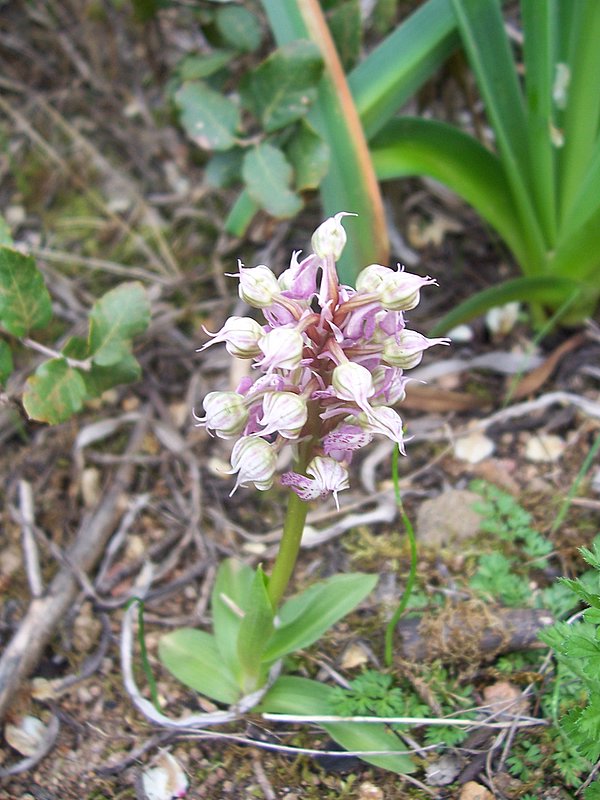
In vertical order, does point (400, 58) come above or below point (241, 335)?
above

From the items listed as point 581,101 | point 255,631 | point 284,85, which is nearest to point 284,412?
point 255,631

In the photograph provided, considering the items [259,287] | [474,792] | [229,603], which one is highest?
[259,287]

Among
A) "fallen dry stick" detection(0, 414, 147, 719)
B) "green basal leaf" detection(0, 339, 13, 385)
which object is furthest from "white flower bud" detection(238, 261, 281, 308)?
"fallen dry stick" detection(0, 414, 147, 719)

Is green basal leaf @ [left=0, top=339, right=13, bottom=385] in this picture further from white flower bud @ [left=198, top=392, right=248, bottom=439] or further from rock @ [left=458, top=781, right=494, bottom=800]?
rock @ [left=458, top=781, right=494, bottom=800]

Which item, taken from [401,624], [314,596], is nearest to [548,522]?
[401,624]

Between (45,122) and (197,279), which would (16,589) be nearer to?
(197,279)

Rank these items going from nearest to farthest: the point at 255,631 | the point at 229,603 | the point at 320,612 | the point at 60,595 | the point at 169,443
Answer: the point at 255,631
the point at 320,612
the point at 229,603
the point at 60,595
the point at 169,443

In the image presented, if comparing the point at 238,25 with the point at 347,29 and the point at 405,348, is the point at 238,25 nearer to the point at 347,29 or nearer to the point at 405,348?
the point at 347,29

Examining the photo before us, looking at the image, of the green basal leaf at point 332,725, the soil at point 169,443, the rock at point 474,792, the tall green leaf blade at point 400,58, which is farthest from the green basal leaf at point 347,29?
the rock at point 474,792

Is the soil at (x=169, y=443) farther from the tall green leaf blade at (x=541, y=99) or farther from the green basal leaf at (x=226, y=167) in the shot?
the tall green leaf blade at (x=541, y=99)
